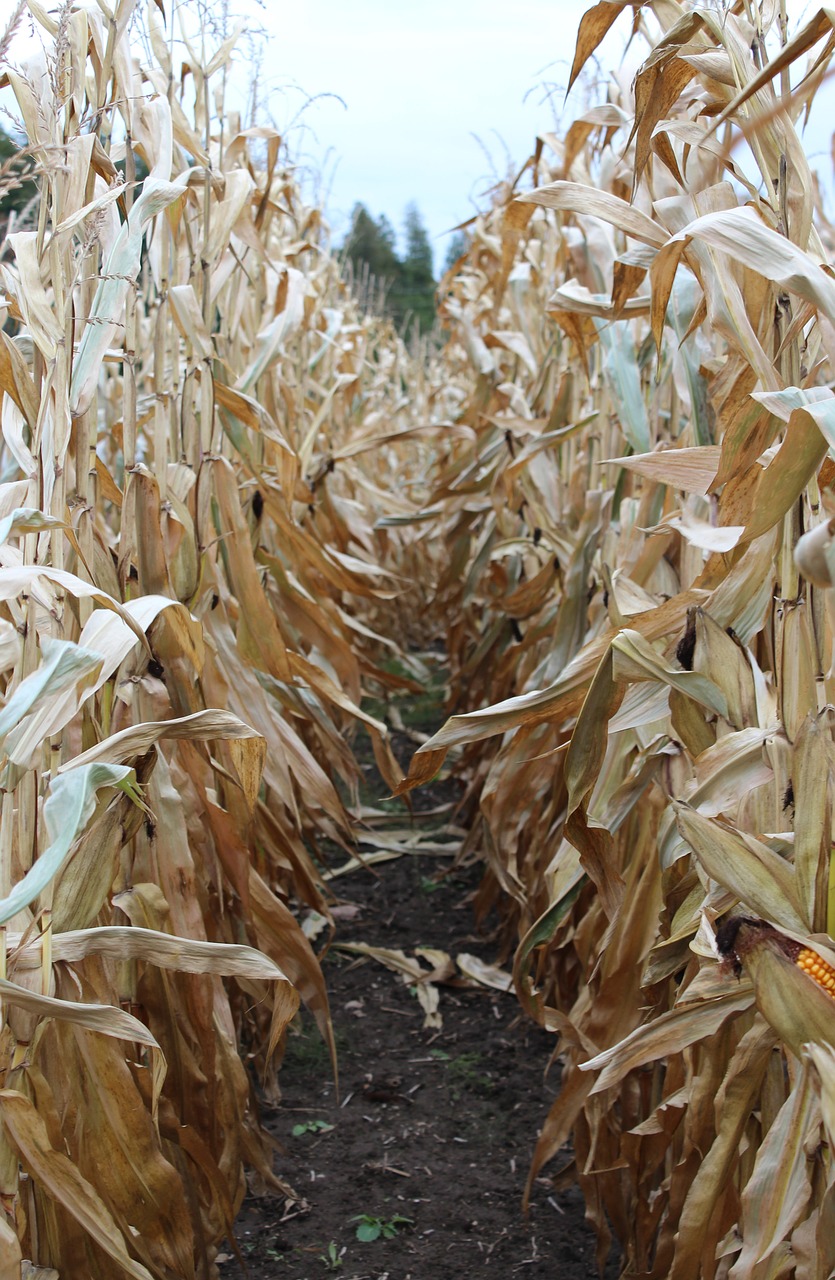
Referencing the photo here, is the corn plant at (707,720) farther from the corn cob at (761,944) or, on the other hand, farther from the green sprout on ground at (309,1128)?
the green sprout on ground at (309,1128)

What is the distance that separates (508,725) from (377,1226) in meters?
0.91

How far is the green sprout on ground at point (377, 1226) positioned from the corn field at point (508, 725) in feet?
0.45

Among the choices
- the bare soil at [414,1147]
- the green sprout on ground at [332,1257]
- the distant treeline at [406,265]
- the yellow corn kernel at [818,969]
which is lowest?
the bare soil at [414,1147]

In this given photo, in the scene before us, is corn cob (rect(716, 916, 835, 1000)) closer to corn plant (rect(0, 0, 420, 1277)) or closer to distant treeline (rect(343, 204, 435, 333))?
corn plant (rect(0, 0, 420, 1277))

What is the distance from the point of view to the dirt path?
146 centimetres

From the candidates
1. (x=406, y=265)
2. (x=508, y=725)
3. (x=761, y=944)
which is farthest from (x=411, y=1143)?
(x=406, y=265)

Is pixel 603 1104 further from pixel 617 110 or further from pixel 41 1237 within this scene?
pixel 617 110

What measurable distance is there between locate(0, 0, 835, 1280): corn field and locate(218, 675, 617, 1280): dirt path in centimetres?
10

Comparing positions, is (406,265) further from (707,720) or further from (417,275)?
(707,720)

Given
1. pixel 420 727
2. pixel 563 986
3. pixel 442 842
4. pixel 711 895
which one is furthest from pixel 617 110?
pixel 420 727

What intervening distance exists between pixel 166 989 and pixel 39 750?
1.24 feet

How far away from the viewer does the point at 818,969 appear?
2.54 feet

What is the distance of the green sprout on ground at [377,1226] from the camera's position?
59.1 inches

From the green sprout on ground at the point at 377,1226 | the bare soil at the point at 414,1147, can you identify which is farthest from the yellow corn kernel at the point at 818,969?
the green sprout on ground at the point at 377,1226
